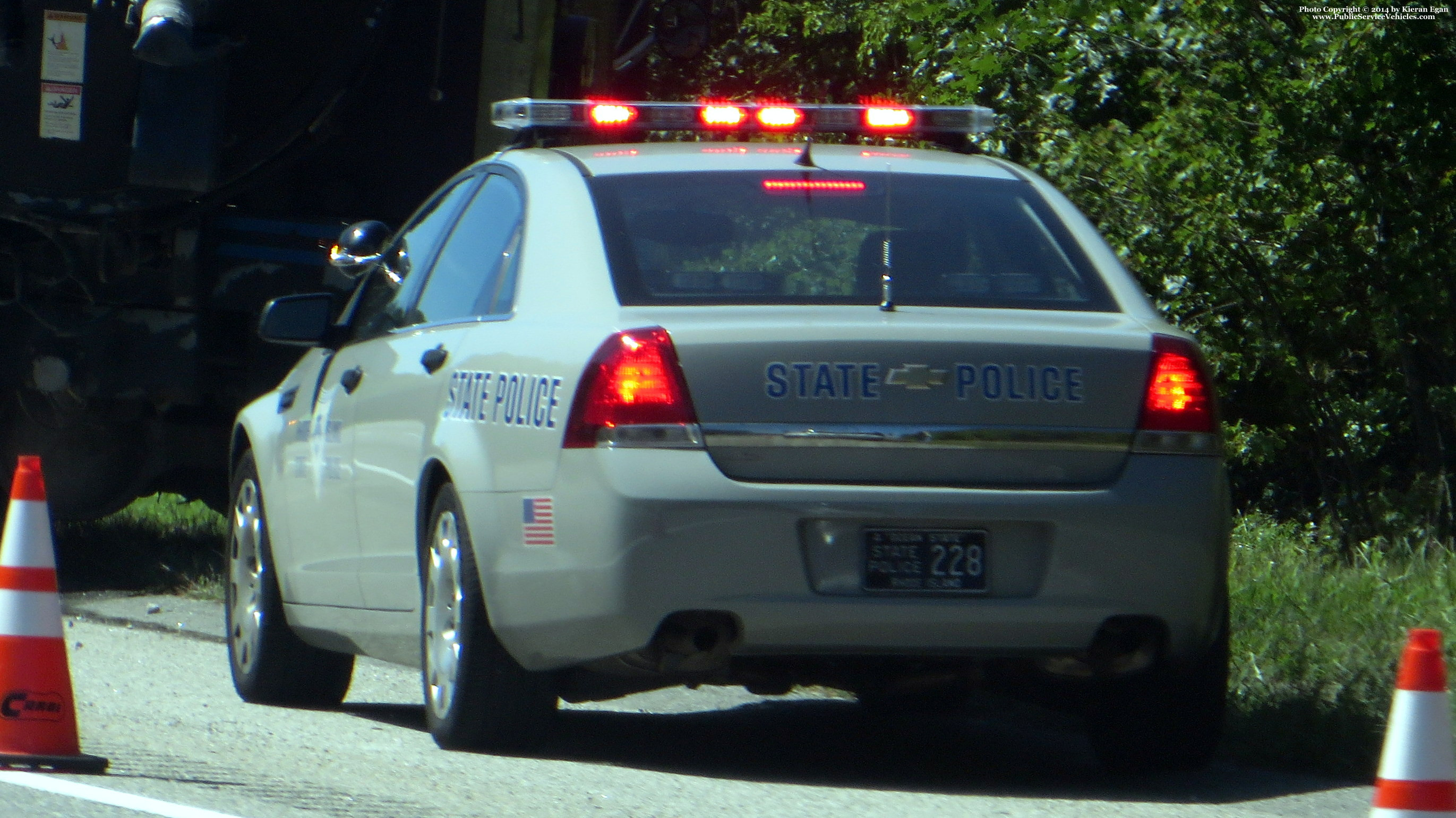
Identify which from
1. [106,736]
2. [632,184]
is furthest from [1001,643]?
[106,736]

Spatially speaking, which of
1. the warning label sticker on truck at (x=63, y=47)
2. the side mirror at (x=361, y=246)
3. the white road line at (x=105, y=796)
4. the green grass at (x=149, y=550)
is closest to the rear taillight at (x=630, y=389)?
the white road line at (x=105, y=796)

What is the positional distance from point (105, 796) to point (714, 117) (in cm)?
220

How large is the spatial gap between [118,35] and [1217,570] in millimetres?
5916

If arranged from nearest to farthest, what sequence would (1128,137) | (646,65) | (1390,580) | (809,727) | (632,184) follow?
(632,184) < (809,727) < (1390,580) < (1128,137) < (646,65)

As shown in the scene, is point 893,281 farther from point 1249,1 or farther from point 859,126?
point 1249,1

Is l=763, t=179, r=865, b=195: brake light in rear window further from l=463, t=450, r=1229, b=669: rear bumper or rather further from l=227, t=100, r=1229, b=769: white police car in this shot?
l=463, t=450, r=1229, b=669: rear bumper

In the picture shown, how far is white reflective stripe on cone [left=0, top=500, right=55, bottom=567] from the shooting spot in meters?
5.66

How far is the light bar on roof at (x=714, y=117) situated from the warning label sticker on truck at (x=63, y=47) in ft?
13.4

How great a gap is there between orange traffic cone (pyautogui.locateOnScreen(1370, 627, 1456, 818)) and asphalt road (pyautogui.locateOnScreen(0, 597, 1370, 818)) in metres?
1.62

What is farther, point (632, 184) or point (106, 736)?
point (106, 736)

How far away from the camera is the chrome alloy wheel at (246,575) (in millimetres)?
7285

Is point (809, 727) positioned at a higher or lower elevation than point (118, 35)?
lower

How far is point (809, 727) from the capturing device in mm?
6824

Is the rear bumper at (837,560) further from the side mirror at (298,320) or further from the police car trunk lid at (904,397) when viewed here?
the side mirror at (298,320)
